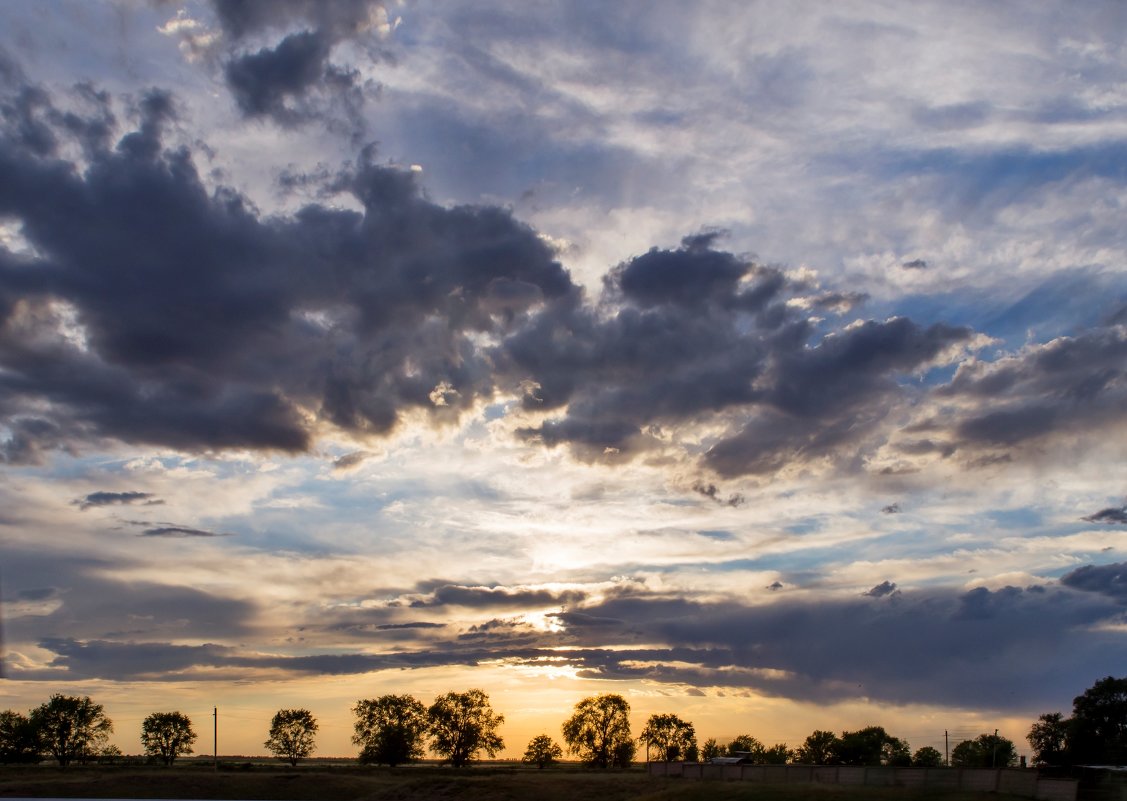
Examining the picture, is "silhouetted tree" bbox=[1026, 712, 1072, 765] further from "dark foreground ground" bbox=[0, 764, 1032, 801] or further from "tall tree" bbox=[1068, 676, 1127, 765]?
"dark foreground ground" bbox=[0, 764, 1032, 801]

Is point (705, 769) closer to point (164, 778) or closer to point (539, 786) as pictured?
point (539, 786)

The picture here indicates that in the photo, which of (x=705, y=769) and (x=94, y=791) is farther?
(x=94, y=791)

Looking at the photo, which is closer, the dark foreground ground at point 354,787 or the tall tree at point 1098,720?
the dark foreground ground at point 354,787

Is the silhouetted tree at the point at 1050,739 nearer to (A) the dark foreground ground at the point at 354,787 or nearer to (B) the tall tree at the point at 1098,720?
A: (B) the tall tree at the point at 1098,720

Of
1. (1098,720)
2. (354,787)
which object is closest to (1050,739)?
(1098,720)

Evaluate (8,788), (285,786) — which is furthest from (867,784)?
(8,788)

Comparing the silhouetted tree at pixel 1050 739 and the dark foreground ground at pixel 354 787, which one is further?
the silhouetted tree at pixel 1050 739

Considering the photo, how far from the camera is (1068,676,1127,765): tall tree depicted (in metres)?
171

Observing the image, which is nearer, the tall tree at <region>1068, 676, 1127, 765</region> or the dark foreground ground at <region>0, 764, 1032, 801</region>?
the dark foreground ground at <region>0, 764, 1032, 801</region>

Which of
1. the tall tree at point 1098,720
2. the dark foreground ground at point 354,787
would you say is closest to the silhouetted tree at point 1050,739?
the tall tree at point 1098,720

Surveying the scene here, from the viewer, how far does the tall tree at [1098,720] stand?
171125 mm

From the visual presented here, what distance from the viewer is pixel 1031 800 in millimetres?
77688

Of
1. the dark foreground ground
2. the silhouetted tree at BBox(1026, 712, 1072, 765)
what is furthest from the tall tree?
the dark foreground ground

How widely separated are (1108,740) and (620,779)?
101170 millimetres
